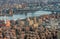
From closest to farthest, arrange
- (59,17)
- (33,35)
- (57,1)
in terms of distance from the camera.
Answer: (33,35), (59,17), (57,1)

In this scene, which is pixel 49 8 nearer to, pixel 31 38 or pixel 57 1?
pixel 57 1

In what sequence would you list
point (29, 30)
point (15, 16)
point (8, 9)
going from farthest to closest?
point (8, 9) < point (15, 16) < point (29, 30)

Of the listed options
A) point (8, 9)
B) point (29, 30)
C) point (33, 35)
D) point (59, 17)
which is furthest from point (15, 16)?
point (33, 35)

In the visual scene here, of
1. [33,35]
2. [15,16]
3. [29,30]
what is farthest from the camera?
[15,16]

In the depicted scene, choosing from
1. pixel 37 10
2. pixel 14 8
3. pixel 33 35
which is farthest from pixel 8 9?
pixel 33 35

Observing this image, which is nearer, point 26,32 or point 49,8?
point 26,32

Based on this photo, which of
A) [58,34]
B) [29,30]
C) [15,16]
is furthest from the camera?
[15,16]

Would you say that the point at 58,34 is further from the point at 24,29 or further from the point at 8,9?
the point at 8,9

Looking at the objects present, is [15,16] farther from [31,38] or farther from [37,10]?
[31,38]

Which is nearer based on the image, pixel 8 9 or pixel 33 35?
pixel 33 35
